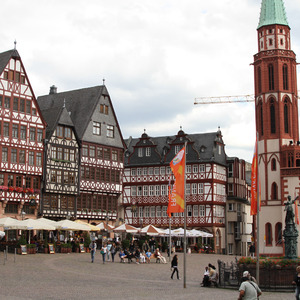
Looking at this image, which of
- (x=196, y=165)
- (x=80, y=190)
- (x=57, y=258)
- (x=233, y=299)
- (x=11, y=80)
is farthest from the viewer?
(x=196, y=165)

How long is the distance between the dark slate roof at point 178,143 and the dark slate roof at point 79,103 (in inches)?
599

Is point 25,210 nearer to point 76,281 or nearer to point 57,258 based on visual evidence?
point 57,258

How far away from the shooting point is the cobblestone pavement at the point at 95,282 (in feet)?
75.3

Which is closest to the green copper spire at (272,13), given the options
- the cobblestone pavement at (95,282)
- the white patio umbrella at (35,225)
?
the white patio umbrella at (35,225)

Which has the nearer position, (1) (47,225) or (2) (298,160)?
(1) (47,225)

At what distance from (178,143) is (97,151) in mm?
16289

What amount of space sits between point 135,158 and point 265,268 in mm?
53451

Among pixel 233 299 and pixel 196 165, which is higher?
pixel 196 165

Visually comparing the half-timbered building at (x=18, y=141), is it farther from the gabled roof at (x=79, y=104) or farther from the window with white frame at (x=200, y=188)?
the window with white frame at (x=200, y=188)

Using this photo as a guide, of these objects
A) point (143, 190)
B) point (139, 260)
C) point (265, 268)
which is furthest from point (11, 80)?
point (265, 268)

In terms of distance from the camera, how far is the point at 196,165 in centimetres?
7475

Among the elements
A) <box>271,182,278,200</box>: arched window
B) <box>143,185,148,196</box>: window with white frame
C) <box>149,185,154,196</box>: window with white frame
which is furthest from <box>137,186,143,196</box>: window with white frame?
<box>271,182,278,200</box>: arched window

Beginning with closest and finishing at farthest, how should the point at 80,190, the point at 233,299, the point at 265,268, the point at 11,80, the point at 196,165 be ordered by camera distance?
the point at 233,299, the point at 265,268, the point at 11,80, the point at 80,190, the point at 196,165

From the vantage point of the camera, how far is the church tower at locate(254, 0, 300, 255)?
2506 inches
